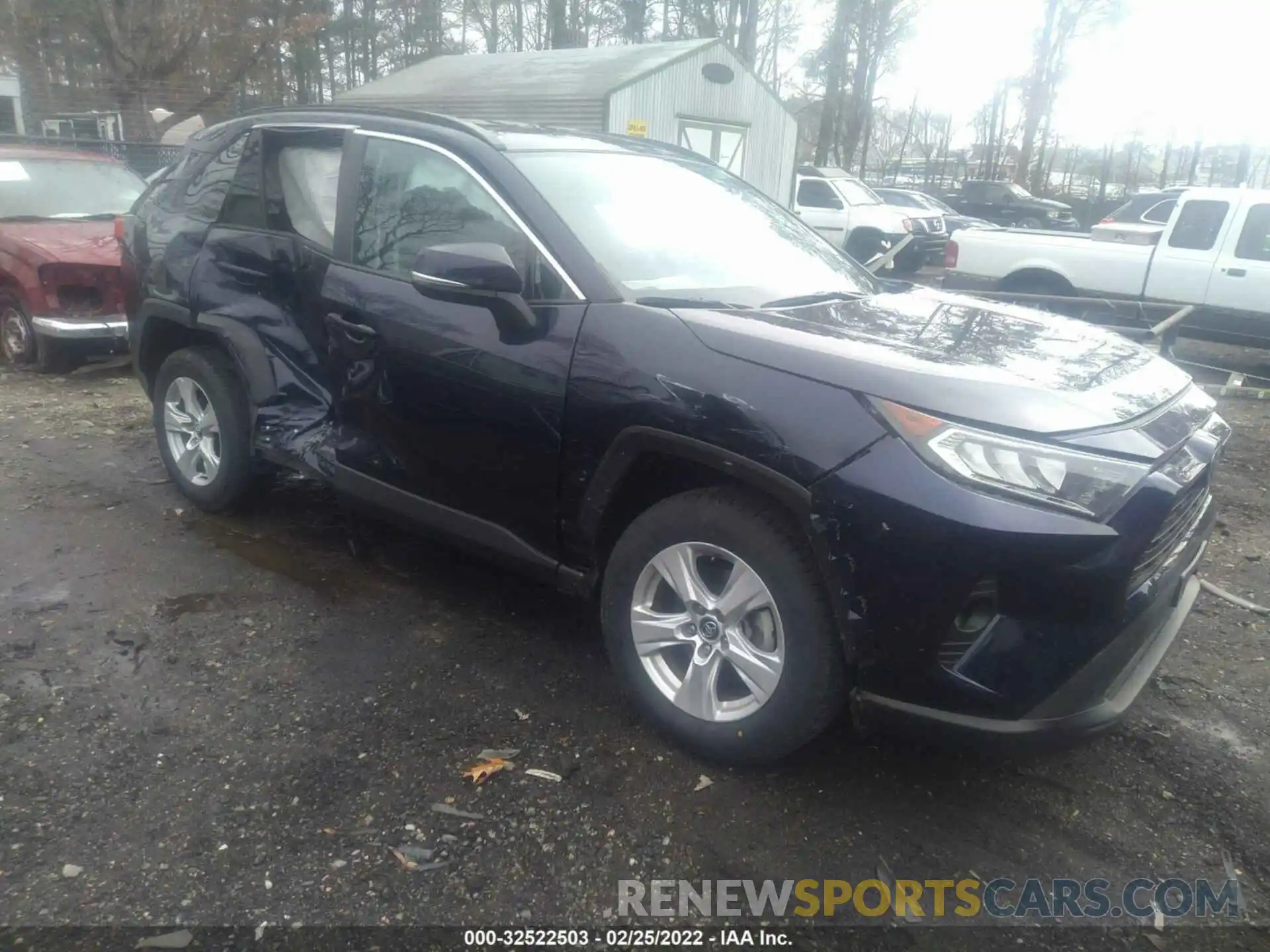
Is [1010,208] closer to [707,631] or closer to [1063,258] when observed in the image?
[1063,258]

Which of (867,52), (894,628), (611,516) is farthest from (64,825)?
(867,52)

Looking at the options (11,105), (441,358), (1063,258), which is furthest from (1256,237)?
(11,105)

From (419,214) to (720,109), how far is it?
14.1 meters

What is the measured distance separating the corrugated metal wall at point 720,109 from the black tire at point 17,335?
27.0 ft

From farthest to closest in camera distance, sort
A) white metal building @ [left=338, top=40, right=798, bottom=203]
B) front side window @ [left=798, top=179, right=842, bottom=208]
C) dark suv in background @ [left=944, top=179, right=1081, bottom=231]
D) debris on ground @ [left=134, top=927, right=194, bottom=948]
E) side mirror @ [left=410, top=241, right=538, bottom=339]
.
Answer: dark suv in background @ [left=944, top=179, right=1081, bottom=231], front side window @ [left=798, top=179, right=842, bottom=208], white metal building @ [left=338, top=40, right=798, bottom=203], side mirror @ [left=410, top=241, right=538, bottom=339], debris on ground @ [left=134, top=927, right=194, bottom=948]

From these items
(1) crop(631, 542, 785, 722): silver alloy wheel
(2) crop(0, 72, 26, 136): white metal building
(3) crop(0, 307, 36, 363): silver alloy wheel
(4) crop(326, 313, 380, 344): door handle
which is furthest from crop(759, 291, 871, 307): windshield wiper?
(2) crop(0, 72, 26, 136): white metal building

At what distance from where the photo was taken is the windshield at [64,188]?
779 centimetres

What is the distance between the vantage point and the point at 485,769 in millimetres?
2828

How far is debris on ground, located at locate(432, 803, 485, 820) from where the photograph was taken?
2.63 m

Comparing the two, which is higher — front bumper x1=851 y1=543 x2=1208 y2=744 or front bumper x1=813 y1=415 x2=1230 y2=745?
front bumper x1=813 y1=415 x2=1230 y2=745

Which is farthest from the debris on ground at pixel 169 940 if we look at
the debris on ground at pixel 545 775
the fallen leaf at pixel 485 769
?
the debris on ground at pixel 545 775

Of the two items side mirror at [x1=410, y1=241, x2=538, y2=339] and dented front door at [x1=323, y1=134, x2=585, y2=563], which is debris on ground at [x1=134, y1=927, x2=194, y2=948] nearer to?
dented front door at [x1=323, y1=134, x2=585, y2=563]

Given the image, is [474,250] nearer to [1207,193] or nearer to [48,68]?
[1207,193]

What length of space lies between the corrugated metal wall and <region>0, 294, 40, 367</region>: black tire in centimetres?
822
